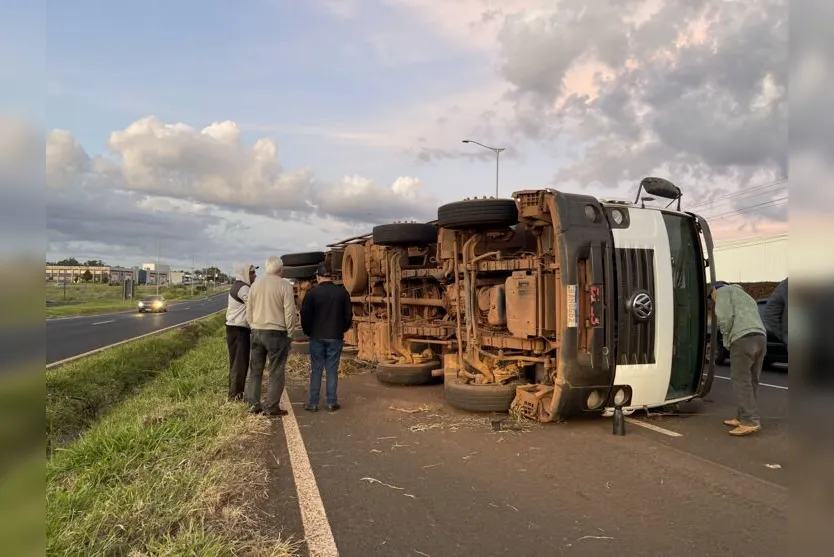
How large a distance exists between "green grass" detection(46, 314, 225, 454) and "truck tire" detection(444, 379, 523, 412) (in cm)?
433

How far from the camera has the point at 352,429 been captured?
629 centimetres

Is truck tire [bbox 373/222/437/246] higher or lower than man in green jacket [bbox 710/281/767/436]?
higher

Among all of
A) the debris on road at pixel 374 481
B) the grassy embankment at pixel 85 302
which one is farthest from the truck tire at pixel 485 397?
the grassy embankment at pixel 85 302

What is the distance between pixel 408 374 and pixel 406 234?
2200 millimetres

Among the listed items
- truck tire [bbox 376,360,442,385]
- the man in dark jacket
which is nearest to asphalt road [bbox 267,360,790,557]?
the man in dark jacket

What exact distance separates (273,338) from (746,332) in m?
5.39

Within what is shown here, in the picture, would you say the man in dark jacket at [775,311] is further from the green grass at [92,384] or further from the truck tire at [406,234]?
the green grass at [92,384]

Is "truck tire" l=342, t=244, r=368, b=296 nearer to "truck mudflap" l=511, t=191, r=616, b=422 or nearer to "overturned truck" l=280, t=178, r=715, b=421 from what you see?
"overturned truck" l=280, t=178, r=715, b=421

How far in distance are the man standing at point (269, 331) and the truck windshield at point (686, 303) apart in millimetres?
4559

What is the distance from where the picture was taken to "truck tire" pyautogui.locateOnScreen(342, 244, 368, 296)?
10.6 meters

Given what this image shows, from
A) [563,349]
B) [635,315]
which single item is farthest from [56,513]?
[635,315]

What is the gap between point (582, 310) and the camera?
5883 millimetres

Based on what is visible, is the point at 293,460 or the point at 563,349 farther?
the point at 563,349
